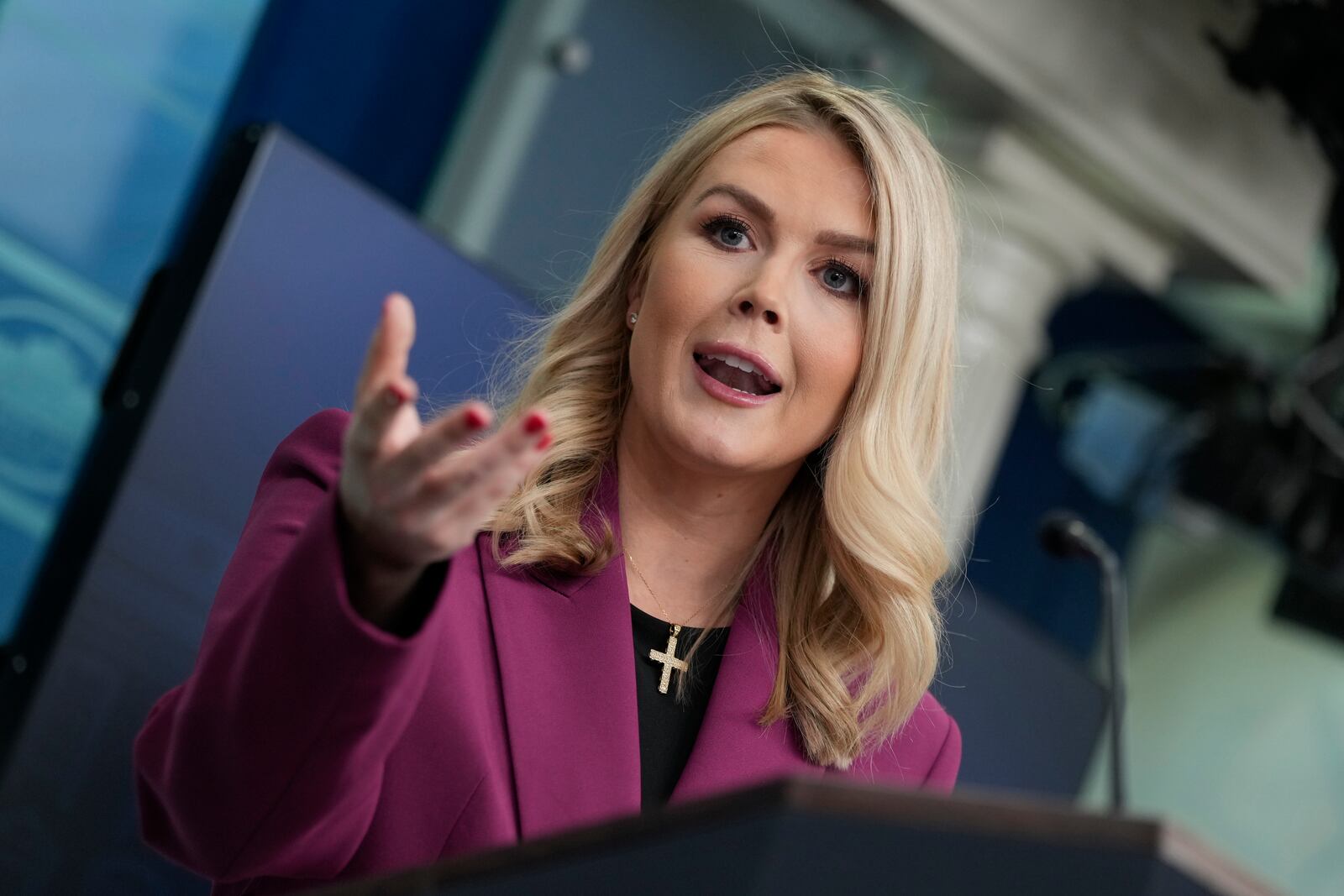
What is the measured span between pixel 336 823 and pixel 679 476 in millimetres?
546

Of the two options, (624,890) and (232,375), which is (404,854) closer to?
(624,890)

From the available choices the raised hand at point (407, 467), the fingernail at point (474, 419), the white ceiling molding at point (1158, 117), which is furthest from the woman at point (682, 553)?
the white ceiling molding at point (1158, 117)

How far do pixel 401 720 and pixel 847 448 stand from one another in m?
0.66

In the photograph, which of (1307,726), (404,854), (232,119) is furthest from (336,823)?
(1307,726)

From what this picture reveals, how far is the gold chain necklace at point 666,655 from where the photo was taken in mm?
1393

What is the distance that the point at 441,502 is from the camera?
2.69 ft

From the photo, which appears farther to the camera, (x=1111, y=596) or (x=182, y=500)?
(x=1111, y=596)

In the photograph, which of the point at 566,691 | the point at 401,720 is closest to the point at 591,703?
the point at 566,691

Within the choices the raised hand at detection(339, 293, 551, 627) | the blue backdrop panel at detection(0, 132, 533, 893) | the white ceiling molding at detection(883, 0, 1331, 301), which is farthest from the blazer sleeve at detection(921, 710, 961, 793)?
the white ceiling molding at detection(883, 0, 1331, 301)

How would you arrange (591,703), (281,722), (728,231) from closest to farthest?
(281,722) < (591,703) < (728,231)

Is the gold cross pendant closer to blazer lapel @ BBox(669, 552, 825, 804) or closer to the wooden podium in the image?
blazer lapel @ BBox(669, 552, 825, 804)

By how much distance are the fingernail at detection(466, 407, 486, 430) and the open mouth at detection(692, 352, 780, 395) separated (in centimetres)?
66

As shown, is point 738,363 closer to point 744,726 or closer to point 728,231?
point 728,231

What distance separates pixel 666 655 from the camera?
4.61 feet
